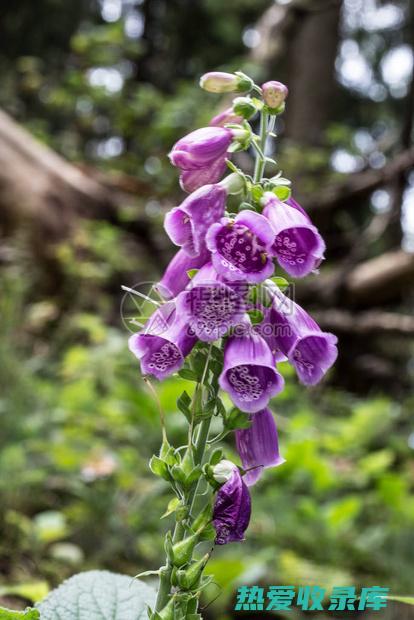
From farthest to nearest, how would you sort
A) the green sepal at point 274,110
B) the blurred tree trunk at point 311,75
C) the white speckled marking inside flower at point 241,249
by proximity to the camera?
the blurred tree trunk at point 311,75 < the green sepal at point 274,110 < the white speckled marking inside flower at point 241,249

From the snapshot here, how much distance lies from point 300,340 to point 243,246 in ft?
0.61

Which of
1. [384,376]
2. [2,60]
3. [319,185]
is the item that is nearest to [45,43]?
[2,60]

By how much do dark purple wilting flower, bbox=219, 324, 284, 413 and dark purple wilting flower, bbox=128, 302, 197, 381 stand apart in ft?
0.24

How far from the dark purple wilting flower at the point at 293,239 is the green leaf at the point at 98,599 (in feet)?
1.99

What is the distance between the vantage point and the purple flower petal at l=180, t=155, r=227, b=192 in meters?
1.20

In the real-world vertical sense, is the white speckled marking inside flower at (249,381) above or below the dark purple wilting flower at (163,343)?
below

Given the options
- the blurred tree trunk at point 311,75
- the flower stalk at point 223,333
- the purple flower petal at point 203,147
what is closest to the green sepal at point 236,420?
the flower stalk at point 223,333

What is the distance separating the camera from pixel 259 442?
1148mm

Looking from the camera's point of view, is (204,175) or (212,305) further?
(204,175)

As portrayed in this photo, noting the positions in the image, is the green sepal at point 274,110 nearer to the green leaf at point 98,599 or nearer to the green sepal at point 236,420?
the green sepal at point 236,420

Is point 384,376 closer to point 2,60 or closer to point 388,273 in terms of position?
point 388,273

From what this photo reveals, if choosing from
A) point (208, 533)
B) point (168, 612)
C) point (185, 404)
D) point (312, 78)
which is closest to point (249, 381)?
point (185, 404)

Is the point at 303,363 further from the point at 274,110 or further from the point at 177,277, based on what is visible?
the point at 274,110

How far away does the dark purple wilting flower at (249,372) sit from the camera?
103cm
